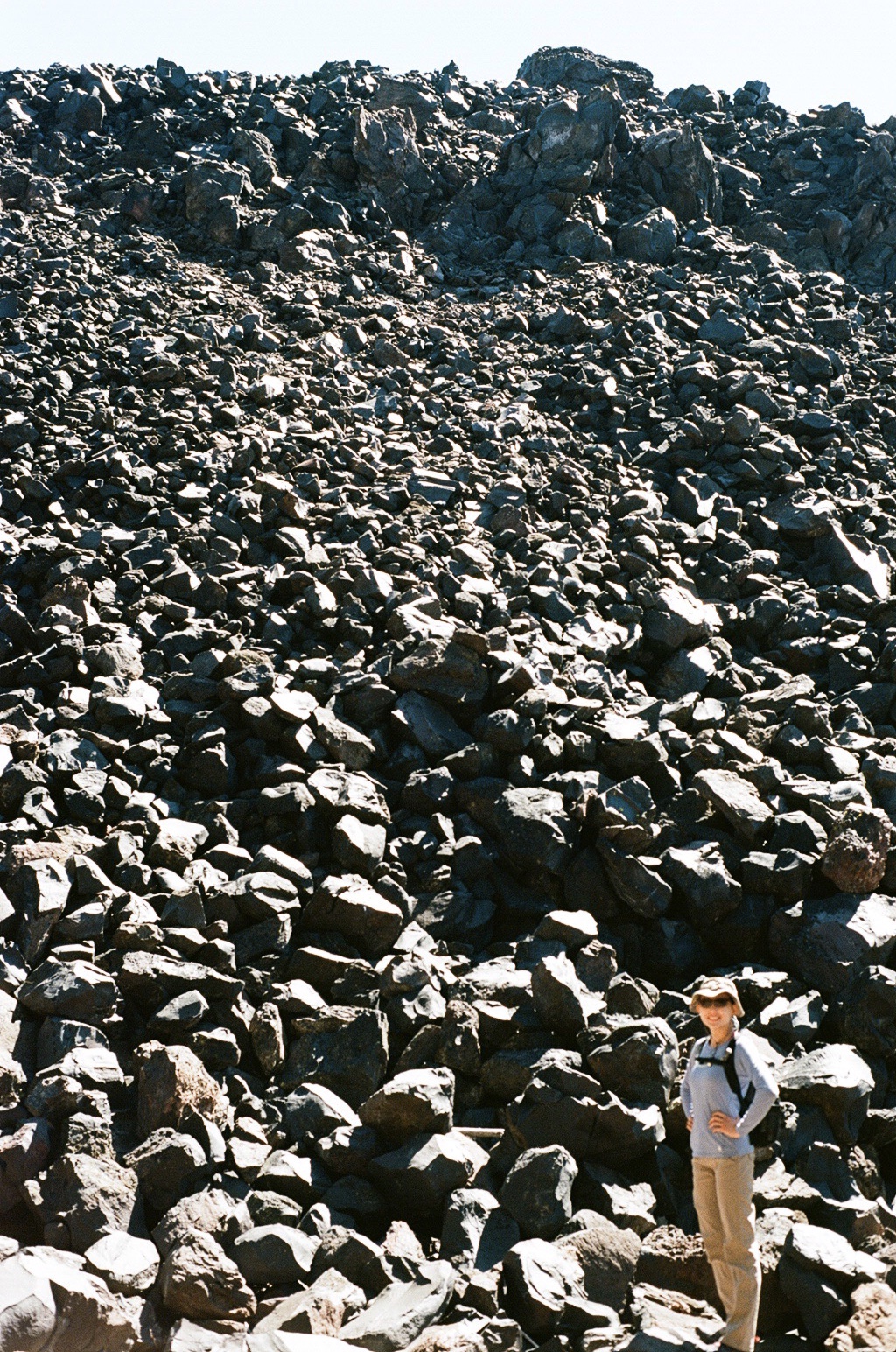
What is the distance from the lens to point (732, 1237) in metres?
4.95

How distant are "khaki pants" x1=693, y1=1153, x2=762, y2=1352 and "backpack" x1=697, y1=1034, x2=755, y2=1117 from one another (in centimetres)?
24

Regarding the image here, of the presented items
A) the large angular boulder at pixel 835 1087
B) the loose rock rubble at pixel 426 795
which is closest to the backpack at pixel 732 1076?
the loose rock rubble at pixel 426 795

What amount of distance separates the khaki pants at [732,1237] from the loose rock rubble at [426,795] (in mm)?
236

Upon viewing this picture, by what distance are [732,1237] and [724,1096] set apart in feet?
2.11

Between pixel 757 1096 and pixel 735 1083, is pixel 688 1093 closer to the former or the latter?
pixel 735 1083

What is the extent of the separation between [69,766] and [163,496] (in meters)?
5.55

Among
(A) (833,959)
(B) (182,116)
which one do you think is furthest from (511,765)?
(B) (182,116)

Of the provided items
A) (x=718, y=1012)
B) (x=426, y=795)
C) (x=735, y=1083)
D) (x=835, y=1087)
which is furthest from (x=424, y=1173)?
(x=426, y=795)

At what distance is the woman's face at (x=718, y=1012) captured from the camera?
16.3ft

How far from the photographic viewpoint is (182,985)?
6.93 meters

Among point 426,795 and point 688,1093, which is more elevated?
point 426,795

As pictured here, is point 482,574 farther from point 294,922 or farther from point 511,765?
point 294,922

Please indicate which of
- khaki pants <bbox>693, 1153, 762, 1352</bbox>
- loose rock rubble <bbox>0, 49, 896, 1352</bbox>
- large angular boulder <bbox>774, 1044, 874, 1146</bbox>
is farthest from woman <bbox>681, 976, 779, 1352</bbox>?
large angular boulder <bbox>774, 1044, 874, 1146</bbox>

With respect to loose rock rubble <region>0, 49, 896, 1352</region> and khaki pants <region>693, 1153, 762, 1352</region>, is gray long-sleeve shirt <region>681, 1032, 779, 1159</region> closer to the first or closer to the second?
khaki pants <region>693, 1153, 762, 1352</region>
